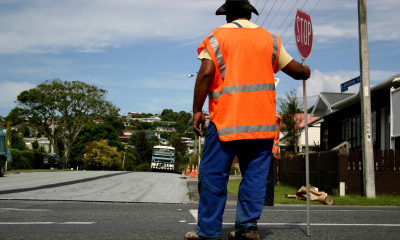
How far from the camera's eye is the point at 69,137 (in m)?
60.4

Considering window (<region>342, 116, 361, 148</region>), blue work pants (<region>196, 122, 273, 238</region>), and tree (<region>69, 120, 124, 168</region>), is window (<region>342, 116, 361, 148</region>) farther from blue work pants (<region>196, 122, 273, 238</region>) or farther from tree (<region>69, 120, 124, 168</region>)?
tree (<region>69, 120, 124, 168</region>)

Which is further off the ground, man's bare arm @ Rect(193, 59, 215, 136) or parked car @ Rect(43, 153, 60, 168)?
man's bare arm @ Rect(193, 59, 215, 136)

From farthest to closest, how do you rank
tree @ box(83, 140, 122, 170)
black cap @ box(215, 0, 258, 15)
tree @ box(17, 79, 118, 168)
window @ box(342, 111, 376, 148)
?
1. tree @ box(83, 140, 122, 170)
2. tree @ box(17, 79, 118, 168)
3. window @ box(342, 111, 376, 148)
4. black cap @ box(215, 0, 258, 15)

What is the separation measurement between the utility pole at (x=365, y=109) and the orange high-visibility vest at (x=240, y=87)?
8.88 metres

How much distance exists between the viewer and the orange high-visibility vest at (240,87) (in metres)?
3.77

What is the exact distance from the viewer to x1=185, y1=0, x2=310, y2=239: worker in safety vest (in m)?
3.77

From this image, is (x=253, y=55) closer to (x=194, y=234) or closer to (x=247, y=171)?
Result: (x=247, y=171)

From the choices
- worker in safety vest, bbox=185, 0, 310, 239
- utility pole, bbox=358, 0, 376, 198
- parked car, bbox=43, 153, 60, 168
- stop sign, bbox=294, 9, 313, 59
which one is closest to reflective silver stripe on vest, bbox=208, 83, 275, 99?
worker in safety vest, bbox=185, 0, 310, 239

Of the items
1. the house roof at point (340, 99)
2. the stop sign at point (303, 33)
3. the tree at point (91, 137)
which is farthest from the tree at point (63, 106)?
the stop sign at point (303, 33)

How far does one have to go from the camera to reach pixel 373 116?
65.8ft

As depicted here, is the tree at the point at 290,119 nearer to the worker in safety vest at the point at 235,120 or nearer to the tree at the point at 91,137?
the worker in safety vest at the point at 235,120

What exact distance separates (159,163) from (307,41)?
54519 millimetres

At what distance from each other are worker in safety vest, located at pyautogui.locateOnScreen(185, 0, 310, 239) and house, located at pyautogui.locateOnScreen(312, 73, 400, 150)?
12.2m

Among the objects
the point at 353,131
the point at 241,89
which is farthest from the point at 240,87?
the point at 353,131
